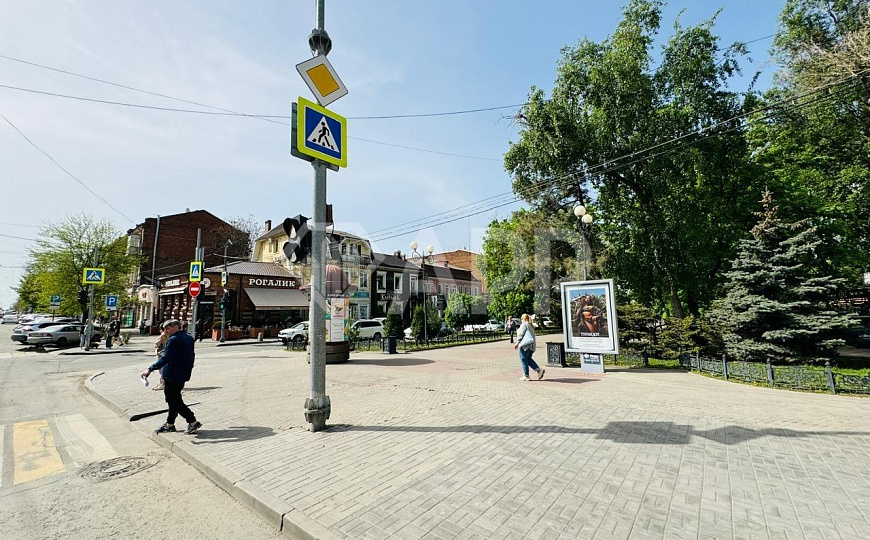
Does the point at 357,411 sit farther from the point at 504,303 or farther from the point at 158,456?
the point at 504,303

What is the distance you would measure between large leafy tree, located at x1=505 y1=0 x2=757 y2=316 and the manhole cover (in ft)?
53.8

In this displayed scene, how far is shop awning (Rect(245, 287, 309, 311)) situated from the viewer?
34.6 metres

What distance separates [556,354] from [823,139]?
18312mm

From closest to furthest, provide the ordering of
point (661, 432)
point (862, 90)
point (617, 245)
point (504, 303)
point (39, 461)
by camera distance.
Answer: point (39, 461), point (661, 432), point (862, 90), point (617, 245), point (504, 303)

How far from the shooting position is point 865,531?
3.11 meters

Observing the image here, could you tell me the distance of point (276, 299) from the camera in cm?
3600

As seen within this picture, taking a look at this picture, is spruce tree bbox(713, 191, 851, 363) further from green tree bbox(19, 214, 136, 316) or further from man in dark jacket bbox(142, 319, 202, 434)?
green tree bbox(19, 214, 136, 316)

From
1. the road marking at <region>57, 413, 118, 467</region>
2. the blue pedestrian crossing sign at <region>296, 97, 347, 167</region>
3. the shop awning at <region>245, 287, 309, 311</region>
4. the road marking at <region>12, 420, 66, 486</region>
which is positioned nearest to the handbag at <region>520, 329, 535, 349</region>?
the blue pedestrian crossing sign at <region>296, 97, 347, 167</region>

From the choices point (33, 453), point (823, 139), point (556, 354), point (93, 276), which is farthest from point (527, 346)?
point (93, 276)

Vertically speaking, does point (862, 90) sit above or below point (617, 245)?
above

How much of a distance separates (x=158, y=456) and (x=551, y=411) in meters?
6.23

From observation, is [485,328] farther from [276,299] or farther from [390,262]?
[276,299]

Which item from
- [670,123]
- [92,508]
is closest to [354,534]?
[92,508]

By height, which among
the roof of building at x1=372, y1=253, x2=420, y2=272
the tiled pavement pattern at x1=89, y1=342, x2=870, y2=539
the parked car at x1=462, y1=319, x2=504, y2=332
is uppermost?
the roof of building at x1=372, y1=253, x2=420, y2=272
